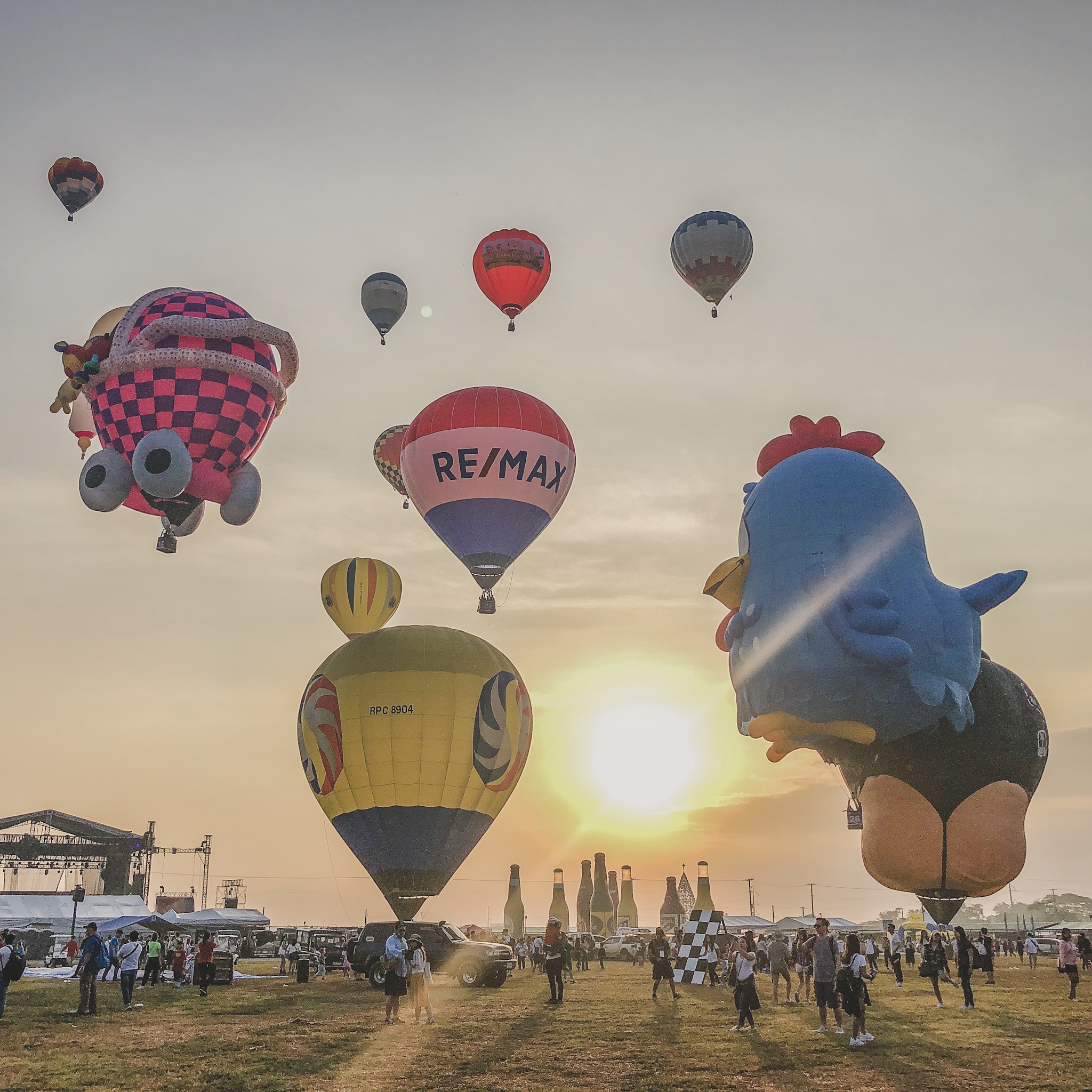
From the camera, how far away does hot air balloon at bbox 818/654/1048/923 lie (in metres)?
16.3

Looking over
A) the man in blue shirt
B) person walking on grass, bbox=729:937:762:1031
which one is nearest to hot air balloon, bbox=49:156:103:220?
the man in blue shirt

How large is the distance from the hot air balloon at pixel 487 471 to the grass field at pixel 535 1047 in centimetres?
1098

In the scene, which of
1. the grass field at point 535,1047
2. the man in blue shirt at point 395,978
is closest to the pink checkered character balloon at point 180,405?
the grass field at point 535,1047

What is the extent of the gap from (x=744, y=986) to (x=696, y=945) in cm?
680

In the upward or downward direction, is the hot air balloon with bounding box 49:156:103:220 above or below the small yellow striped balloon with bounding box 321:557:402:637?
above

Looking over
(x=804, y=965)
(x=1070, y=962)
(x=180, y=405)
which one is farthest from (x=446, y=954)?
(x=180, y=405)

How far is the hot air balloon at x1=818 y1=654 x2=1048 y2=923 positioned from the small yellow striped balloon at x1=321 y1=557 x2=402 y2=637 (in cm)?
1612

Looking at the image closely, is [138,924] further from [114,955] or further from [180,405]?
[180,405]

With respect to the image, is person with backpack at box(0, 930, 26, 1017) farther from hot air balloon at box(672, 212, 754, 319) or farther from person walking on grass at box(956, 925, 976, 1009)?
hot air balloon at box(672, 212, 754, 319)

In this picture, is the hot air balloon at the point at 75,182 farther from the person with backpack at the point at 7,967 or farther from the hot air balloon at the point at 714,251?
the person with backpack at the point at 7,967

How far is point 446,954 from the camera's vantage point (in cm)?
2233

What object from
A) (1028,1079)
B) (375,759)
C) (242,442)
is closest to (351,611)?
(375,759)

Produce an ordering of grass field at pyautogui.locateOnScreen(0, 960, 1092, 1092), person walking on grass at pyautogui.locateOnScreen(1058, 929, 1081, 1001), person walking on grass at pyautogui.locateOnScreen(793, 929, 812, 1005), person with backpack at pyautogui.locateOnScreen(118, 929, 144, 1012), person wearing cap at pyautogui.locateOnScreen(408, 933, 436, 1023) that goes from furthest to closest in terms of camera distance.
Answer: person walking on grass at pyautogui.locateOnScreen(1058, 929, 1081, 1001), person with backpack at pyautogui.locateOnScreen(118, 929, 144, 1012), person walking on grass at pyautogui.locateOnScreen(793, 929, 812, 1005), person wearing cap at pyautogui.locateOnScreen(408, 933, 436, 1023), grass field at pyautogui.locateOnScreen(0, 960, 1092, 1092)

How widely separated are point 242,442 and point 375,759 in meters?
8.16
